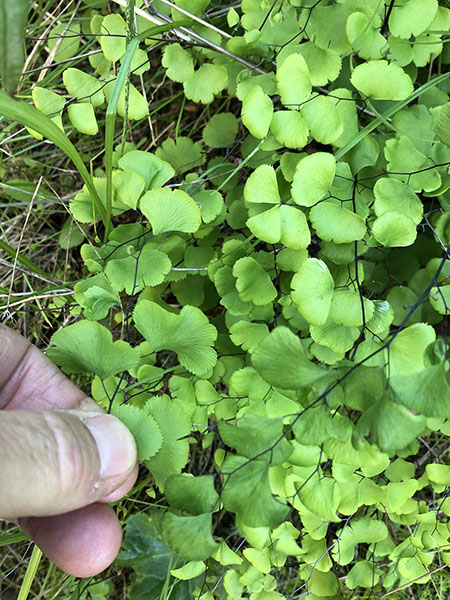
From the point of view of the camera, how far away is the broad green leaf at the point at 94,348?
0.63 metres

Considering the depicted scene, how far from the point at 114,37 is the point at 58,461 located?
2.08 feet

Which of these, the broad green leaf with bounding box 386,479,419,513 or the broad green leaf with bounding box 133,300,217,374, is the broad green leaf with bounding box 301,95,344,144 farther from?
the broad green leaf with bounding box 386,479,419,513

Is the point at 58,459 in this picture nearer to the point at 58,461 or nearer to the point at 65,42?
the point at 58,461

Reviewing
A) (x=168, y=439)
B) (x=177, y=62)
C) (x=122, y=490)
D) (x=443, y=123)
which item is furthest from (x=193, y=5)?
(x=122, y=490)

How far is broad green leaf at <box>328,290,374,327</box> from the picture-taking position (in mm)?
630

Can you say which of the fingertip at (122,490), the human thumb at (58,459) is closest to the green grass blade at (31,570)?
the fingertip at (122,490)

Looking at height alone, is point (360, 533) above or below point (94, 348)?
below

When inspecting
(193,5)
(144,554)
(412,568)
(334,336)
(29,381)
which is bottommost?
(144,554)

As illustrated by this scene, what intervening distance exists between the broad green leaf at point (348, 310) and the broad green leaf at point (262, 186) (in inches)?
6.1

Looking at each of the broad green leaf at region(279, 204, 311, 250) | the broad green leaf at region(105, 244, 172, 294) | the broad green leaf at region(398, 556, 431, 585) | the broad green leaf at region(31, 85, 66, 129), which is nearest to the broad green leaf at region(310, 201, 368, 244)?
the broad green leaf at region(279, 204, 311, 250)

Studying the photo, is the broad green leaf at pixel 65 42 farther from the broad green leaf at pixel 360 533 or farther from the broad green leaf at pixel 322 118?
the broad green leaf at pixel 360 533

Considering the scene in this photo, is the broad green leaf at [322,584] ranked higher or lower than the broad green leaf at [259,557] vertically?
lower

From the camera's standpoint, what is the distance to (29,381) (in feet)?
2.63

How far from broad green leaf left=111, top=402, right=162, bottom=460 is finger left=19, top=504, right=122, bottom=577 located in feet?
0.56
